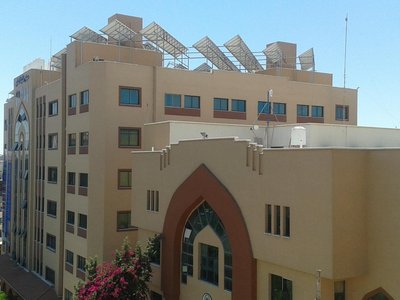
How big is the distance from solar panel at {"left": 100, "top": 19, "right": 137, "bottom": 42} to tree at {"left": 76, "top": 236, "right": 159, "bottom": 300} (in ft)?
67.1

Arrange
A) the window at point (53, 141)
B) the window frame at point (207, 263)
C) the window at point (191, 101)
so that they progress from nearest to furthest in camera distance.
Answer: the window frame at point (207, 263), the window at point (191, 101), the window at point (53, 141)

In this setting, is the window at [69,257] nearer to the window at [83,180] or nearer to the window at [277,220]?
the window at [83,180]

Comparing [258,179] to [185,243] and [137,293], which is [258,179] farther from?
[137,293]

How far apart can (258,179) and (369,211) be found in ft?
16.9

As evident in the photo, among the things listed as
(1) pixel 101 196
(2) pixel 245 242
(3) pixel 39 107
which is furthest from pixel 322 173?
(3) pixel 39 107

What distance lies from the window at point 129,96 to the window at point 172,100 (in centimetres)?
236

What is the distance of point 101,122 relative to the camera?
38.0m

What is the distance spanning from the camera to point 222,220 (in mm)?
25359

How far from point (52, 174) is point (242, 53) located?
21.2m

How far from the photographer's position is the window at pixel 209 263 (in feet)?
86.3

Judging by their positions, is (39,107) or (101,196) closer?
(101,196)

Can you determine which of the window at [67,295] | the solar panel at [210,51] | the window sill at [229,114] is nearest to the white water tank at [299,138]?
the window sill at [229,114]

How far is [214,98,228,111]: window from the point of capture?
42469 mm

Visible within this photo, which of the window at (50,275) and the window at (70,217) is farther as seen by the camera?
the window at (50,275)
